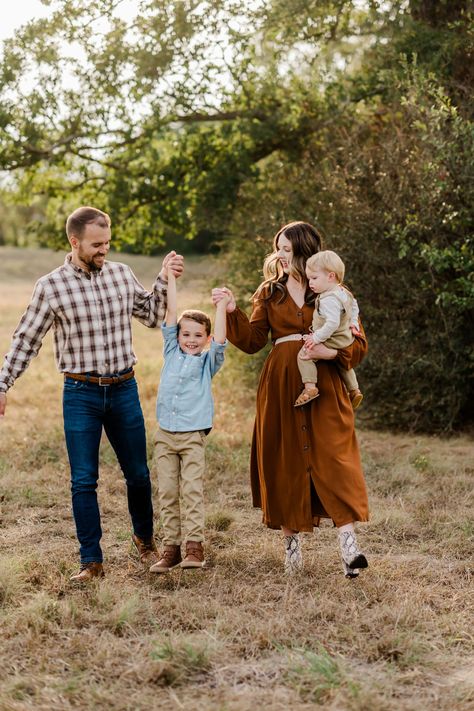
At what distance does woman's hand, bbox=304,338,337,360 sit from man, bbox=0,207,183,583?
35.9 inches

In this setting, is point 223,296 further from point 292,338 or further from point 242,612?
point 242,612

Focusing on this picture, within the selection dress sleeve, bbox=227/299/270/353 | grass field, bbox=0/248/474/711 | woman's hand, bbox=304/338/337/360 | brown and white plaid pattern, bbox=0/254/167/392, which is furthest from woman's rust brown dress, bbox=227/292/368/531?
brown and white plaid pattern, bbox=0/254/167/392

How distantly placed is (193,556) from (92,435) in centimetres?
91

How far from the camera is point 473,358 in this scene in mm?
9430

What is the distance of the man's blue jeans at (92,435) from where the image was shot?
532 centimetres

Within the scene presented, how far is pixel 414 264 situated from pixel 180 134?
3805 millimetres

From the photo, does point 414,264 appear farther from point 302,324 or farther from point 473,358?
Result: point 302,324

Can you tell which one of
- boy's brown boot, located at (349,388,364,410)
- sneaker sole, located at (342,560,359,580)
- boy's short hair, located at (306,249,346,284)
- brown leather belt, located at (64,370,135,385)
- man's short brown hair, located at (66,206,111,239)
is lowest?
sneaker sole, located at (342,560,359,580)

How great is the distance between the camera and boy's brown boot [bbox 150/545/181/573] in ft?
17.6

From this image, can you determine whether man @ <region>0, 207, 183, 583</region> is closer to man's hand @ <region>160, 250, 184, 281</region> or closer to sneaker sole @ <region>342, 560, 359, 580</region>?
man's hand @ <region>160, 250, 184, 281</region>

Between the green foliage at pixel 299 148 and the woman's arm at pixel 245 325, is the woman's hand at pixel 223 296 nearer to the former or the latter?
the woman's arm at pixel 245 325

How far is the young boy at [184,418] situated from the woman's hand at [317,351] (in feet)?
1.70

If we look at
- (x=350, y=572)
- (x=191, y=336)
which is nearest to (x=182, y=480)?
(x=191, y=336)

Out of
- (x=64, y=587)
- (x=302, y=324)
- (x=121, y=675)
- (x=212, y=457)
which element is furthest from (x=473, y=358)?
(x=121, y=675)
